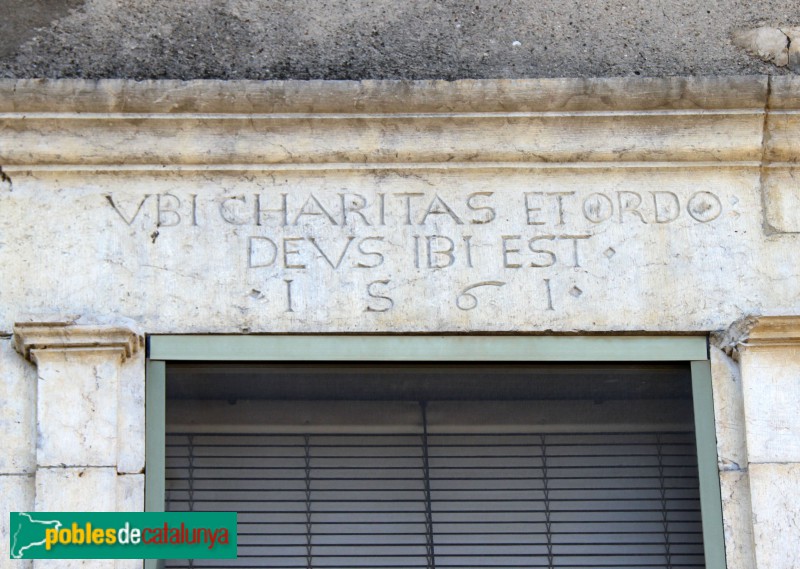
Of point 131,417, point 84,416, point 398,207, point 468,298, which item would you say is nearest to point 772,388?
point 468,298

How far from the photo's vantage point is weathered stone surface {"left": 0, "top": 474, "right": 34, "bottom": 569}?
4.66 metres

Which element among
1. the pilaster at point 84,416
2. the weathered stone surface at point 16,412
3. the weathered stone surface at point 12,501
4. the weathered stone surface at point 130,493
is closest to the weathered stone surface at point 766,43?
the pilaster at point 84,416

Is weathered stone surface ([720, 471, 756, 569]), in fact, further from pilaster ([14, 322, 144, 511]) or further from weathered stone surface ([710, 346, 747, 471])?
pilaster ([14, 322, 144, 511])

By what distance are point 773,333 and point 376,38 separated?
1.66 metres

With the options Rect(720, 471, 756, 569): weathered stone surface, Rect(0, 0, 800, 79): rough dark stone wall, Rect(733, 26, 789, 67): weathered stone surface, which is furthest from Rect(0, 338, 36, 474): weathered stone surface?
Rect(733, 26, 789, 67): weathered stone surface

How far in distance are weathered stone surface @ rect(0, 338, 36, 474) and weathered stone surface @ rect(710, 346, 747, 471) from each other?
6.93ft

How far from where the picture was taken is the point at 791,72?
5395 millimetres

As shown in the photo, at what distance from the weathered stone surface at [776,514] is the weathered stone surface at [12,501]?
218 centimetres

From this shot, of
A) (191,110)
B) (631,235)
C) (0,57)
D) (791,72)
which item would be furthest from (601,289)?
(0,57)

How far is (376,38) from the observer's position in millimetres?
5375

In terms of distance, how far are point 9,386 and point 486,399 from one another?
1493 millimetres

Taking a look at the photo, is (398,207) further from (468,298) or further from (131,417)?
(131,417)

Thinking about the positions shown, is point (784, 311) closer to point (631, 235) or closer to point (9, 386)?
point (631, 235)

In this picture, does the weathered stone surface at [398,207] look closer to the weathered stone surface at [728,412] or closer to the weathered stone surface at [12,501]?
the weathered stone surface at [728,412]
